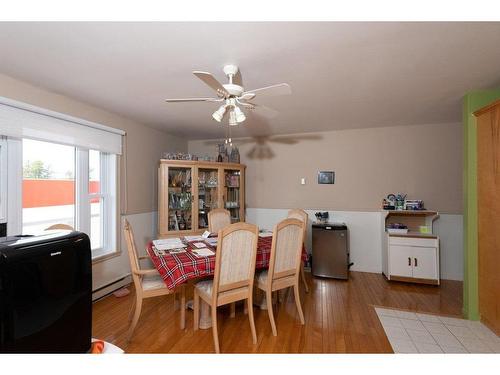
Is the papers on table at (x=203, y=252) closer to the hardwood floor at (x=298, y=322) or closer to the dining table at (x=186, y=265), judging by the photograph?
the dining table at (x=186, y=265)

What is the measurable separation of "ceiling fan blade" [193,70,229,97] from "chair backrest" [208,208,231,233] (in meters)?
1.80

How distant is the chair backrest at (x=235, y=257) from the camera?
5.42 feet

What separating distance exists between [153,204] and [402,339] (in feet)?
10.9

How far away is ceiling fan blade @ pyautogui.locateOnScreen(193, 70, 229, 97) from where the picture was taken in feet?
4.08

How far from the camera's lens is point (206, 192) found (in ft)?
12.0

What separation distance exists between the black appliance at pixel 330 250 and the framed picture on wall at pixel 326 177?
0.71m

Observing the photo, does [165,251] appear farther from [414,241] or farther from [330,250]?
[414,241]

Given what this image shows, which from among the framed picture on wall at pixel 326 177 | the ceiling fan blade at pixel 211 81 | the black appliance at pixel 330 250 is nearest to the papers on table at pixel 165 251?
the ceiling fan blade at pixel 211 81

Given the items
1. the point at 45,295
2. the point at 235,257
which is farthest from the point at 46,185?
the point at 235,257

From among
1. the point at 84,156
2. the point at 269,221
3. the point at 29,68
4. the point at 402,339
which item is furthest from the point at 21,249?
the point at 269,221

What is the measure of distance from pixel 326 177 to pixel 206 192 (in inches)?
76.8

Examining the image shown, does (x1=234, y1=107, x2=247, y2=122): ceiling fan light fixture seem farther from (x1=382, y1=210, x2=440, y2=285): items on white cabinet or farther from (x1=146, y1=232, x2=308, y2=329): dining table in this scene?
(x1=382, y1=210, x2=440, y2=285): items on white cabinet

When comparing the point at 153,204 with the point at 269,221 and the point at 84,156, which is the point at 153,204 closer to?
the point at 84,156
